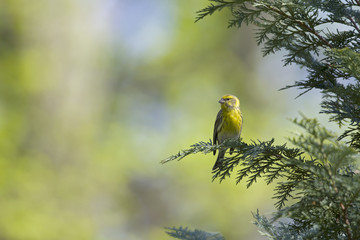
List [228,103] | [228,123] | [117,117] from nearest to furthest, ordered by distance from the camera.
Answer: [228,123] < [228,103] < [117,117]

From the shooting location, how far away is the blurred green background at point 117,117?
7.27 m

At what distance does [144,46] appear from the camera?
32.9 feet

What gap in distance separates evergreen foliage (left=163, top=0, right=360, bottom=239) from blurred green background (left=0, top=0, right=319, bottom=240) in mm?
5630

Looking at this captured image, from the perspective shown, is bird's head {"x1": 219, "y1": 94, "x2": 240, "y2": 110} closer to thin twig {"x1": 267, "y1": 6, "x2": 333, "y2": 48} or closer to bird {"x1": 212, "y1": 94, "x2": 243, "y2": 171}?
bird {"x1": 212, "y1": 94, "x2": 243, "y2": 171}

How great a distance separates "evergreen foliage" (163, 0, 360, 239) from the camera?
0.90m

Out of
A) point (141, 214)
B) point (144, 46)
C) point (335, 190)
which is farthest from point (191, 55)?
point (335, 190)

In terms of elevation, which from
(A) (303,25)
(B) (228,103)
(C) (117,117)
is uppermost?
(C) (117,117)

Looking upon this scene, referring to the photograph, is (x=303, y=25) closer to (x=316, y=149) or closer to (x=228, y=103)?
(x=316, y=149)

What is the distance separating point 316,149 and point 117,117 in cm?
912

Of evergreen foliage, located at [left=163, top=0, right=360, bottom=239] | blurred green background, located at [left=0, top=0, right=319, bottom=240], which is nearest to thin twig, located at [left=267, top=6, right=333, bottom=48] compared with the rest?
evergreen foliage, located at [left=163, top=0, right=360, bottom=239]

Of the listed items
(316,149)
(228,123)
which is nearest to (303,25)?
(316,149)

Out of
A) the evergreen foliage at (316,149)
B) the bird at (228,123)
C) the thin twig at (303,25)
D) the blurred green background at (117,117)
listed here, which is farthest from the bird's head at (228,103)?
the blurred green background at (117,117)

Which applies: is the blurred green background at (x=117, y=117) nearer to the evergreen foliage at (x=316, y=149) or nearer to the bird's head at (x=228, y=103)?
the bird's head at (x=228, y=103)

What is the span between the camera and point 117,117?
9852mm
